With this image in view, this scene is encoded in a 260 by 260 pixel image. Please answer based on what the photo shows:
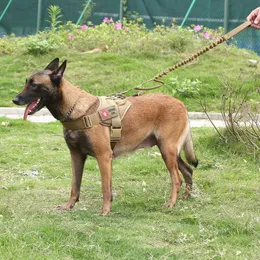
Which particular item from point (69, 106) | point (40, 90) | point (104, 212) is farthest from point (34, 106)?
point (104, 212)

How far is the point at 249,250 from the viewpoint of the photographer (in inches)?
214

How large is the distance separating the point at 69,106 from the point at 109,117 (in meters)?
0.40

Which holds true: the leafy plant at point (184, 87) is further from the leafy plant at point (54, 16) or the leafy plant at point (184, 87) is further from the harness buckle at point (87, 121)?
the harness buckle at point (87, 121)

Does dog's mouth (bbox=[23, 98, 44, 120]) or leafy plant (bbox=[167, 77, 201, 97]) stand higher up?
dog's mouth (bbox=[23, 98, 44, 120])

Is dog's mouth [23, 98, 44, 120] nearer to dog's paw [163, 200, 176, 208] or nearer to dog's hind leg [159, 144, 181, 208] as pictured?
dog's hind leg [159, 144, 181, 208]

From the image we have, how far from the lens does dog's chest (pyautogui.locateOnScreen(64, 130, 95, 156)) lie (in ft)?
21.5

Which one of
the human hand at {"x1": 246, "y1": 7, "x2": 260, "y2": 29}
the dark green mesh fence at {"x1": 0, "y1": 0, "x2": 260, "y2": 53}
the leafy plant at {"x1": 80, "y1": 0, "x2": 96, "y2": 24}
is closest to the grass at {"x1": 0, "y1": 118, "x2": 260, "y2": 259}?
the human hand at {"x1": 246, "y1": 7, "x2": 260, "y2": 29}

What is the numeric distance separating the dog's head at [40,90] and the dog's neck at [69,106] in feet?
0.22

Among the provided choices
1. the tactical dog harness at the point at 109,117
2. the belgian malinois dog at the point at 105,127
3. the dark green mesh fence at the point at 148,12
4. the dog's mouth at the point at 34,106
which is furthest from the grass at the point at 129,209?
the dark green mesh fence at the point at 148,12

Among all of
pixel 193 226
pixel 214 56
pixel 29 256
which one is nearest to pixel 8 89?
pixel 214 56

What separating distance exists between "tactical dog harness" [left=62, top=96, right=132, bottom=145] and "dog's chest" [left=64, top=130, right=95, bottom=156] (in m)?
0.05

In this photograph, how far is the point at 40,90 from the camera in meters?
6.42

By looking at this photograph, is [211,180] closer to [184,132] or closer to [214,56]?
[184,132]

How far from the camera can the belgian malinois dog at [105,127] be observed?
647 centimetres
